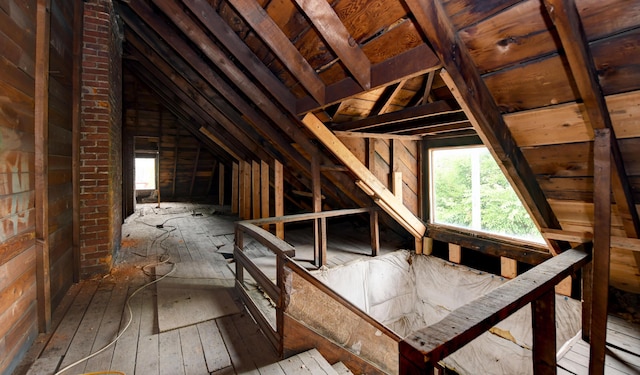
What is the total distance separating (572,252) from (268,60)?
7.99ft

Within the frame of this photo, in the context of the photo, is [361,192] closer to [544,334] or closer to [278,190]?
[278,190]

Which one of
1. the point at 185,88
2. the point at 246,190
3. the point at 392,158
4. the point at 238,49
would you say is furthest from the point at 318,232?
the point at 246,190

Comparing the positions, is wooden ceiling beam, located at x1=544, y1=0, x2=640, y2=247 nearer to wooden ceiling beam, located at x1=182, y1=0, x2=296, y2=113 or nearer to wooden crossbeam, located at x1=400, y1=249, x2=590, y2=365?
wooden crossbeam, located at x1=400, y1=249, x2=590, y2=365

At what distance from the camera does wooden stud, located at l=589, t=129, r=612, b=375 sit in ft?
4.31

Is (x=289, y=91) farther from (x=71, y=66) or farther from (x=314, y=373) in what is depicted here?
(x=314, y=373)

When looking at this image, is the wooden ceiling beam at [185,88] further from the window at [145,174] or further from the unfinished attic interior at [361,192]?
the window at [145,174]

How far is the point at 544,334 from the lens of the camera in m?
1.01

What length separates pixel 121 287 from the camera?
2.54 metres

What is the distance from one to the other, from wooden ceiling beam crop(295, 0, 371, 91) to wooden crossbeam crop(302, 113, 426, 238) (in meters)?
0.90

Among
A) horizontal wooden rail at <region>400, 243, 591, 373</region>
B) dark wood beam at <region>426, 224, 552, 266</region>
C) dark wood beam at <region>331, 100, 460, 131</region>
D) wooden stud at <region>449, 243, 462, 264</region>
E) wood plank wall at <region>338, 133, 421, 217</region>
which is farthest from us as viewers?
wooden stud at <region>449, 243, 462, 264</region>

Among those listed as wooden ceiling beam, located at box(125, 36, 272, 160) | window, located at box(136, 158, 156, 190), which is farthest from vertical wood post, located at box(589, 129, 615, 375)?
window, located at box(136, 158, 156, 190)

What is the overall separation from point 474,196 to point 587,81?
82.2 inches

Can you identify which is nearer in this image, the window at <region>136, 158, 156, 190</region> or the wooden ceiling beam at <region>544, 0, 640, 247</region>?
the wooden ceiling beam at <region>544, 0, 640, 247</region>

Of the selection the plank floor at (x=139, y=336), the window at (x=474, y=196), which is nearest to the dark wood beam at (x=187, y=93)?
the plank floor at (x=139, y=336)
